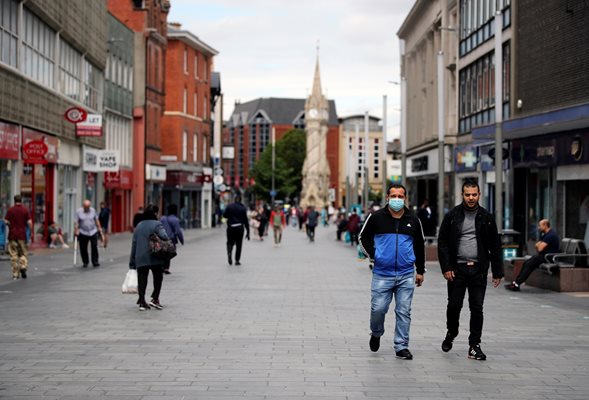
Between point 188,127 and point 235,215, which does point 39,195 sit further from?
point 188,127

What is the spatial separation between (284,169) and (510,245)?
141 metres

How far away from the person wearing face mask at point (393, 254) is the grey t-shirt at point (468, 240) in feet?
1.30

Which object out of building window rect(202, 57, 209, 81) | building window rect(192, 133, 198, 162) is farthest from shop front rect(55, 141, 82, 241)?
building window rect(202, 57, 209, 81)

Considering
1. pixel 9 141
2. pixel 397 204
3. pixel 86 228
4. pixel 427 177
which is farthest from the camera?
pixel 427 177

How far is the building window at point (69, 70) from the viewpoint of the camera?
131ft

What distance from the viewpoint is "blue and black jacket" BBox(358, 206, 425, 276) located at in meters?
11.3

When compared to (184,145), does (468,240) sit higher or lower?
lower

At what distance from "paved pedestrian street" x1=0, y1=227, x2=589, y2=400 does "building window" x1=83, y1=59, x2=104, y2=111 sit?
25302 mm

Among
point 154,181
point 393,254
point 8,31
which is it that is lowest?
point 393,254

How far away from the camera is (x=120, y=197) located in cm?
5934

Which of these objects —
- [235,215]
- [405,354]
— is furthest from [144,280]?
[235,215]

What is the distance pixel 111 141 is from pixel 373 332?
46.3 meters

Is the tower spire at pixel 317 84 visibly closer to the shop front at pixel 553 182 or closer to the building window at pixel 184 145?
the building window at pixel 184 145

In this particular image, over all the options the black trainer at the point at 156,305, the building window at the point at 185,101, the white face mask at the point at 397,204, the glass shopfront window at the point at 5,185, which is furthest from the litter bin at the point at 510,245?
the building window at the point at 185,101
